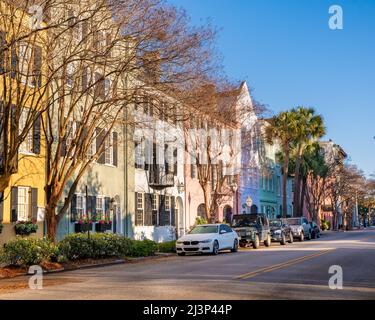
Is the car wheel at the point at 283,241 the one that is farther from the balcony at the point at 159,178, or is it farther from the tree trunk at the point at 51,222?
the tree trunk at the point at 51,222

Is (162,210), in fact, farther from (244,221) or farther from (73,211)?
(73,211)

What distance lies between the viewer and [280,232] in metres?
39.3

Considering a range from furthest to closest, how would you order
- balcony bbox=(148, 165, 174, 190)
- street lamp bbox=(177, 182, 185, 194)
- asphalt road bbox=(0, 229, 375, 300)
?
street lamp bbox=(177, 182, 185, 194) < balcony bbox=(148, 165, 174, 190) < asphalt road bbox=(0, 229, 375, 300)

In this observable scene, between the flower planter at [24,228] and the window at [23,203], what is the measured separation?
0.57m

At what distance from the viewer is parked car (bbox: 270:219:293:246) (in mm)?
39312

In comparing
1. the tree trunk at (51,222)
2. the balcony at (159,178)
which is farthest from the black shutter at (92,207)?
the tree trunk at (51,222)

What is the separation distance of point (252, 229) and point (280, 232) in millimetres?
5851

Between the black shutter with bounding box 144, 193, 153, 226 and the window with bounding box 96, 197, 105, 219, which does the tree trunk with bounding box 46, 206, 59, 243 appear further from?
the black shutter with bounding box 144, 193, 153, 226

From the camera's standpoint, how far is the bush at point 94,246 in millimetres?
23203

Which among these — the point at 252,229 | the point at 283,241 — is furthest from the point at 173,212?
the point at 252,229

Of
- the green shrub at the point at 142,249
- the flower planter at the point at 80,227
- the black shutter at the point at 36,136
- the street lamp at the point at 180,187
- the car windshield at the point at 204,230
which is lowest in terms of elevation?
the green shrub at the point at 142,249

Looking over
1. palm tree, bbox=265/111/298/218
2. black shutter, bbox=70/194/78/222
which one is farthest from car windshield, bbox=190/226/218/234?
palm tree, bbox=265/111/298/218

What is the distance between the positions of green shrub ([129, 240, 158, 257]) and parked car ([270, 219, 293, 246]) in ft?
43.6

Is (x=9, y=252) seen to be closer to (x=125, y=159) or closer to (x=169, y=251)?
(x=169, y=251)
